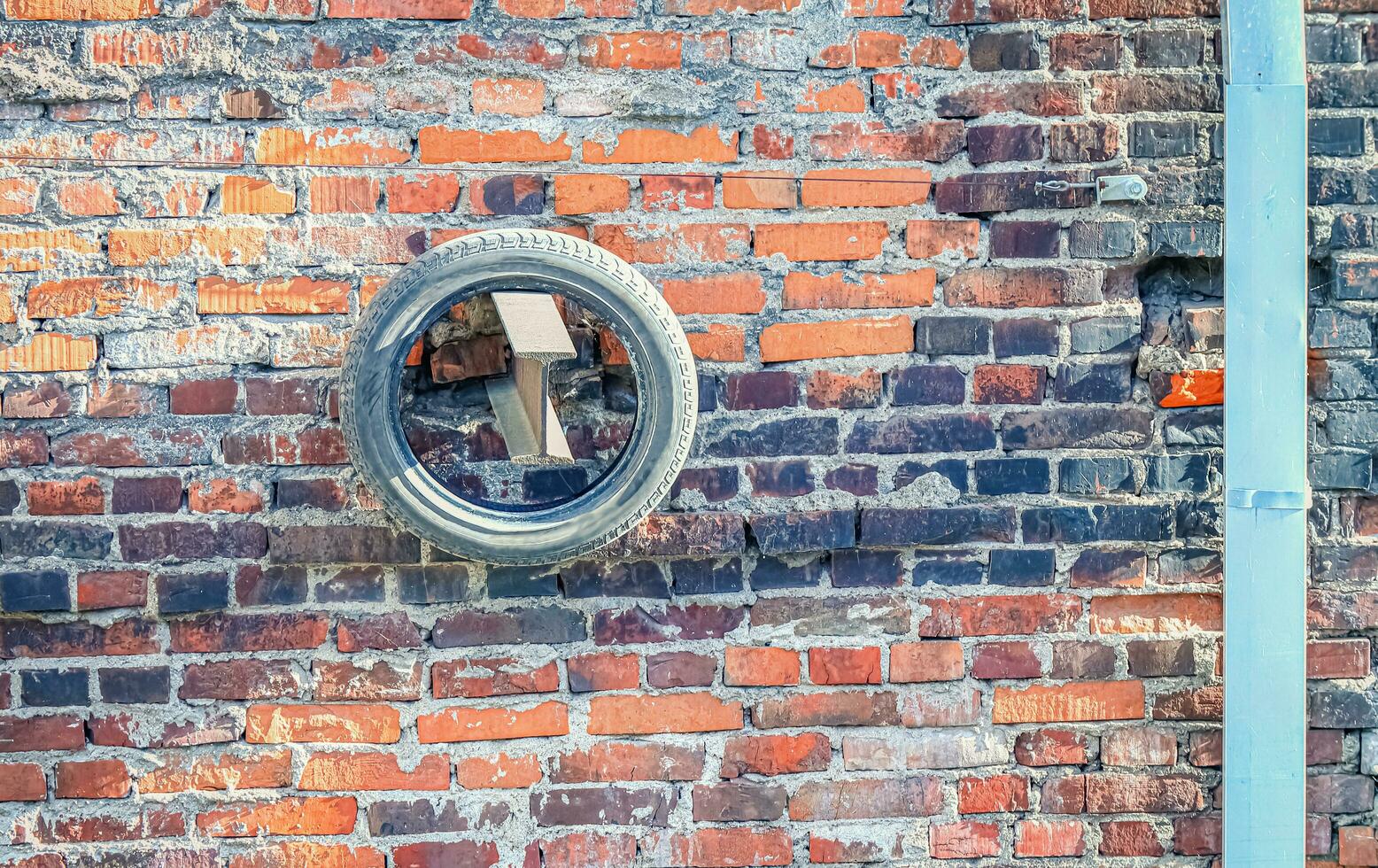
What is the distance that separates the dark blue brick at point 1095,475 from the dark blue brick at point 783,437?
0.42 meters

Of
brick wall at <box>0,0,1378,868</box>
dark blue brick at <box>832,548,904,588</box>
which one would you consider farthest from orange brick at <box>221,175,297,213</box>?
dark blue brick at <box>832,548,904,588</box>

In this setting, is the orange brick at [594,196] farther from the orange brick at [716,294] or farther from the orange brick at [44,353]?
the orange brick at [44,353]

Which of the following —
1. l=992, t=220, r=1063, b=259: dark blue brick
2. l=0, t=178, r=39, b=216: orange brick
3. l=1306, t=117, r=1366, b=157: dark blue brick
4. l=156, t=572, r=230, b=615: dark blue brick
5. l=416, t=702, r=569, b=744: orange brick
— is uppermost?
l=1306, t=117, r=1366, b=157: dark blue brick

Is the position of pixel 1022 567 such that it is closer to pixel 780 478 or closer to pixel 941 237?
pixel 780 478

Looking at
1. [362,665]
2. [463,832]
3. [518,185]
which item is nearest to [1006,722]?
[463,832]

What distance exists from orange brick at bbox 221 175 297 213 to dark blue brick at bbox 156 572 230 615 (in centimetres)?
63

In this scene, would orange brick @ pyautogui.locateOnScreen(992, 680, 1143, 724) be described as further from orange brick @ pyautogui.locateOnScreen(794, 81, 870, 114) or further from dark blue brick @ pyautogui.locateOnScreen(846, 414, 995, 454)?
orange brick @ pyautogui.locateOnScreen(794, 81, 870, 114)

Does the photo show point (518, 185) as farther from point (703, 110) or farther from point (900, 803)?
point (900, 803)

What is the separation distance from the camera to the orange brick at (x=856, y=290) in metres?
1.76

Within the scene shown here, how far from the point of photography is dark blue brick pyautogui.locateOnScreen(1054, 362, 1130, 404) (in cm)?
179

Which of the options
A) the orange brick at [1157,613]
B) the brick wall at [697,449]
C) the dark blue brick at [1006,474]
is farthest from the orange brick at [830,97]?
the orange brick at [1157,613]

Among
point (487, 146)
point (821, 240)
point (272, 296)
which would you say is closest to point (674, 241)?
point (821, 240)

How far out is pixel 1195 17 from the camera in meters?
1.76

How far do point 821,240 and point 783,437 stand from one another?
35 cm
